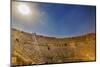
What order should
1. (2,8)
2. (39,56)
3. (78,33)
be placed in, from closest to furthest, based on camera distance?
(2,8), (39,56), (78,33)

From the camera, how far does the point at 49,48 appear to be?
266cm

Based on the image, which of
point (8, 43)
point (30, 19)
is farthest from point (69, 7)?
point (8, 43)

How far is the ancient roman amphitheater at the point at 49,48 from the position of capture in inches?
98.7

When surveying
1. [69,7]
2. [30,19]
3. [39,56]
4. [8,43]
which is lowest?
[39,56]

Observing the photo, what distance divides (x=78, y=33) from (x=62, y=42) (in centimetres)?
28

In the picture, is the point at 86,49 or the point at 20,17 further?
the point at 86,49

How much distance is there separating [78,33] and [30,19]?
75cm

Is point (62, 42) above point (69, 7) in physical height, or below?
below

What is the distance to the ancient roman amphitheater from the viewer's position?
251 cm

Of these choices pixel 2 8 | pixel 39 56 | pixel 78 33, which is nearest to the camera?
pixel 2 8

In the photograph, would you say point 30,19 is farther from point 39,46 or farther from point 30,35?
point 39,46

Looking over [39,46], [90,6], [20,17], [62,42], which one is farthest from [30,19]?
[90,6]

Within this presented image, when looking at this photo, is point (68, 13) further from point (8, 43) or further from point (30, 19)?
point (8, 43)

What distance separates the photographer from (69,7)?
2.76 meters
